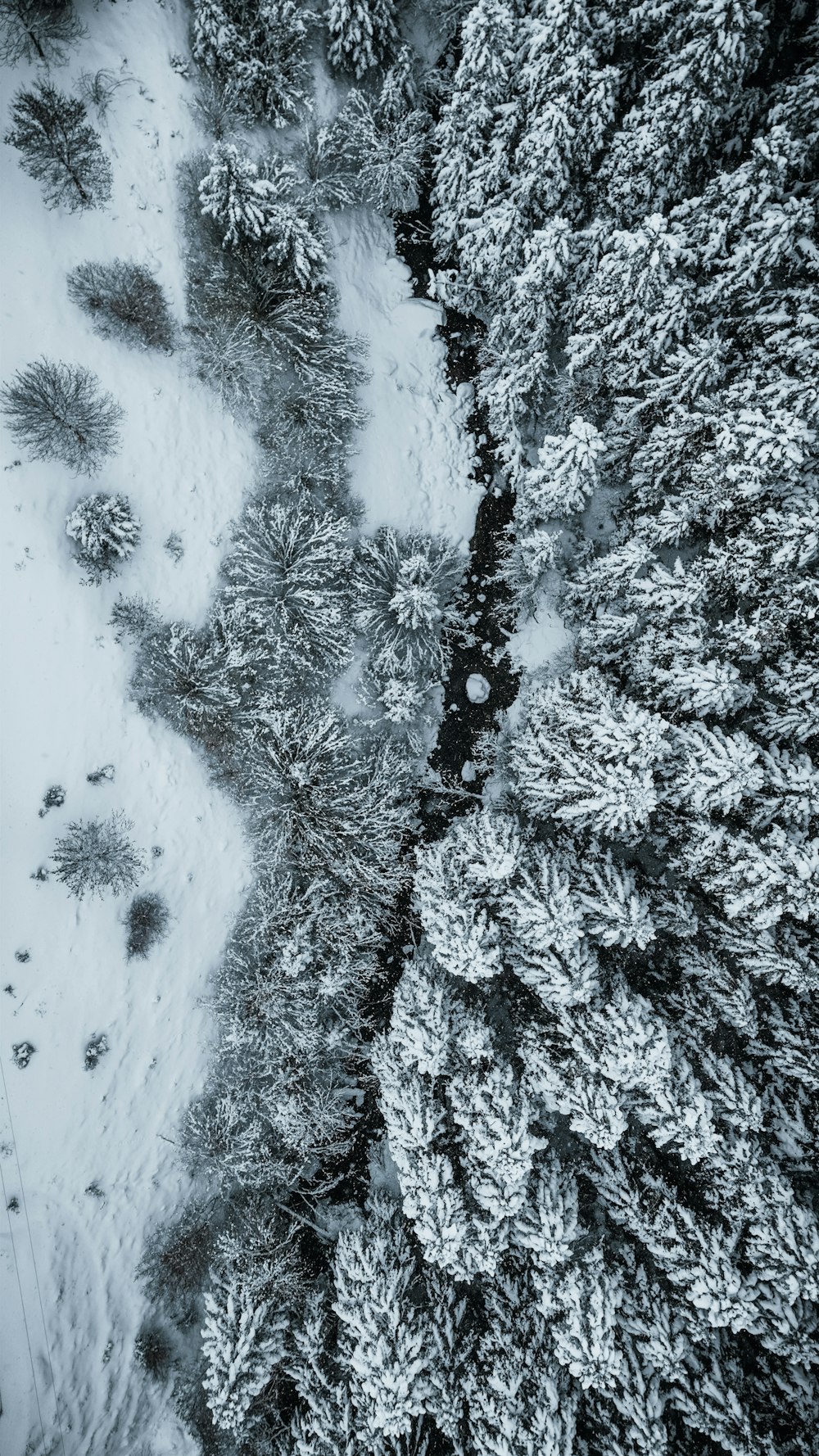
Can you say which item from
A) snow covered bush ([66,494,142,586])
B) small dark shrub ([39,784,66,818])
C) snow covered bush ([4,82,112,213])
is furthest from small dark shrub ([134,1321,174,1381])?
snow covered bush ([4,82,112,213])

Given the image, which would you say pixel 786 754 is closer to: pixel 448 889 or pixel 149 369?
pixel 448 889

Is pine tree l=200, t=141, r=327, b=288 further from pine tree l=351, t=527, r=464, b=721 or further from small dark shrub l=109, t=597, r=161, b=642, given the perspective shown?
small dark shrub l=109, t=597, r=161, b=642

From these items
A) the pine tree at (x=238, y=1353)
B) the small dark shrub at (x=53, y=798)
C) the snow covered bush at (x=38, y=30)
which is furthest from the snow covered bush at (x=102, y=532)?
the pine tree at (x=238, y=1353)

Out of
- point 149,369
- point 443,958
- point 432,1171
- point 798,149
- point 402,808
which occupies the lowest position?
point 432,1171

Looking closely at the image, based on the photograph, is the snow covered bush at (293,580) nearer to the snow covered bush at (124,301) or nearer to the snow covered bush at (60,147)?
the snow covered bush at (124,301)

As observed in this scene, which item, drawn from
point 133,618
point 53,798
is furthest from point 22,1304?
point 133,618

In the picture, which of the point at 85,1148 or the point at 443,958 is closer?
the point at 443,958

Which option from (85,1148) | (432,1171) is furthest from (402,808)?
(85,1148)
